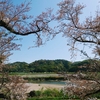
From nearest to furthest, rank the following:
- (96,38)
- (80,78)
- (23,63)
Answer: (80,78) < (96,38) < (23,63)

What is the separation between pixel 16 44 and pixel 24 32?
1.54 ft

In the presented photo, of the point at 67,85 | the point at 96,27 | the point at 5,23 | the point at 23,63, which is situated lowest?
the point at 67,85

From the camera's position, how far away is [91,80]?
5.29 meters

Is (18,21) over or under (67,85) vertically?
over

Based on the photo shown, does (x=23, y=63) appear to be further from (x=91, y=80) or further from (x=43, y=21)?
(x=91, y=80)

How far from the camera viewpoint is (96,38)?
594 cm

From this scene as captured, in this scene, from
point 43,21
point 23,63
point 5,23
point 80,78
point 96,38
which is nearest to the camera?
point 80,78

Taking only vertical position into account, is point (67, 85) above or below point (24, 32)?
below

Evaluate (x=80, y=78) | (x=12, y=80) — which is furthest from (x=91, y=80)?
(x=12, y=80)

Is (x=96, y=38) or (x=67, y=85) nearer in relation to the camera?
(x=67, y=85)

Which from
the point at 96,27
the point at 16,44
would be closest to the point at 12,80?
the point at 16,44

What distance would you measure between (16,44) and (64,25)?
1.63m

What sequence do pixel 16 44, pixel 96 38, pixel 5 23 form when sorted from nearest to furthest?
1. pixel 96 38
2. pixel 5 23
3. pixel 16 44

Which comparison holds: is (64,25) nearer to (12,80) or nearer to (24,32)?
(24,32)
